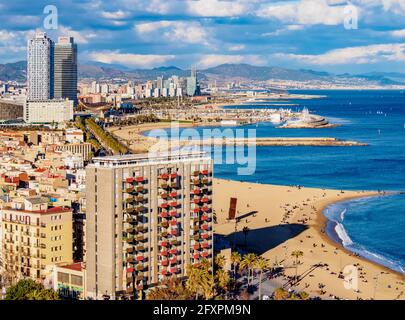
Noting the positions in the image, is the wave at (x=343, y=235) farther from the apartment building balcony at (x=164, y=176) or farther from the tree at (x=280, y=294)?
the apartment building balcony at (x=164, y=176)

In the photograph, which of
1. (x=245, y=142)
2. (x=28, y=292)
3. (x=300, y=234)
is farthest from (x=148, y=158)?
(x=245, y=142)

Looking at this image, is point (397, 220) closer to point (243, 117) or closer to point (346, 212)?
point (346, 212)

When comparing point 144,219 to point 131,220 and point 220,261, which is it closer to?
point 131,220

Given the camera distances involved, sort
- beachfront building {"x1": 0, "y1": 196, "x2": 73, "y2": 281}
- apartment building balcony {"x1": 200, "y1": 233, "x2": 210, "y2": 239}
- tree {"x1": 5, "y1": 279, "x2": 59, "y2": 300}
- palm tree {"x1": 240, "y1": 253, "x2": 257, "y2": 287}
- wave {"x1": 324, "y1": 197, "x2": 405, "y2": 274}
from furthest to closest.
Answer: wave {"x1": 324, "y1": 197, "x2": 405, "y2": 274}, palm tree {"x1": 240, "y1": 253, "x2": 257, "y2": 287}, apartment building balcony {"x1": 200, "y1": 233, "x2": 210, "y2": 239}, beachfront building {"x1": 0, "y1": 196, "x2": 73, "y2": 281}, tree {"x1": 5, "y1": 279, "x2": 59, "y2": 300}

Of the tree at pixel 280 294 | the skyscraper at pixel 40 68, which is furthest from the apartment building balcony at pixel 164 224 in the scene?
the skyscraper at pixel 40 68

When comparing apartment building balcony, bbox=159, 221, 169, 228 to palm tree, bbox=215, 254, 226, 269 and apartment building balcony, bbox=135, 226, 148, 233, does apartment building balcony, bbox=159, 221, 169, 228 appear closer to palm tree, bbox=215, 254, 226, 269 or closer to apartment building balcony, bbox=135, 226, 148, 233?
apartment building balcony, bbox=135, 226, 148, 233

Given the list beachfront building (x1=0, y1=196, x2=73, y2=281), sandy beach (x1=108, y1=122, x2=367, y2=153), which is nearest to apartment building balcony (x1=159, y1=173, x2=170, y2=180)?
beachfront building (x1=0, y1=196, x2=73, y2=281)
